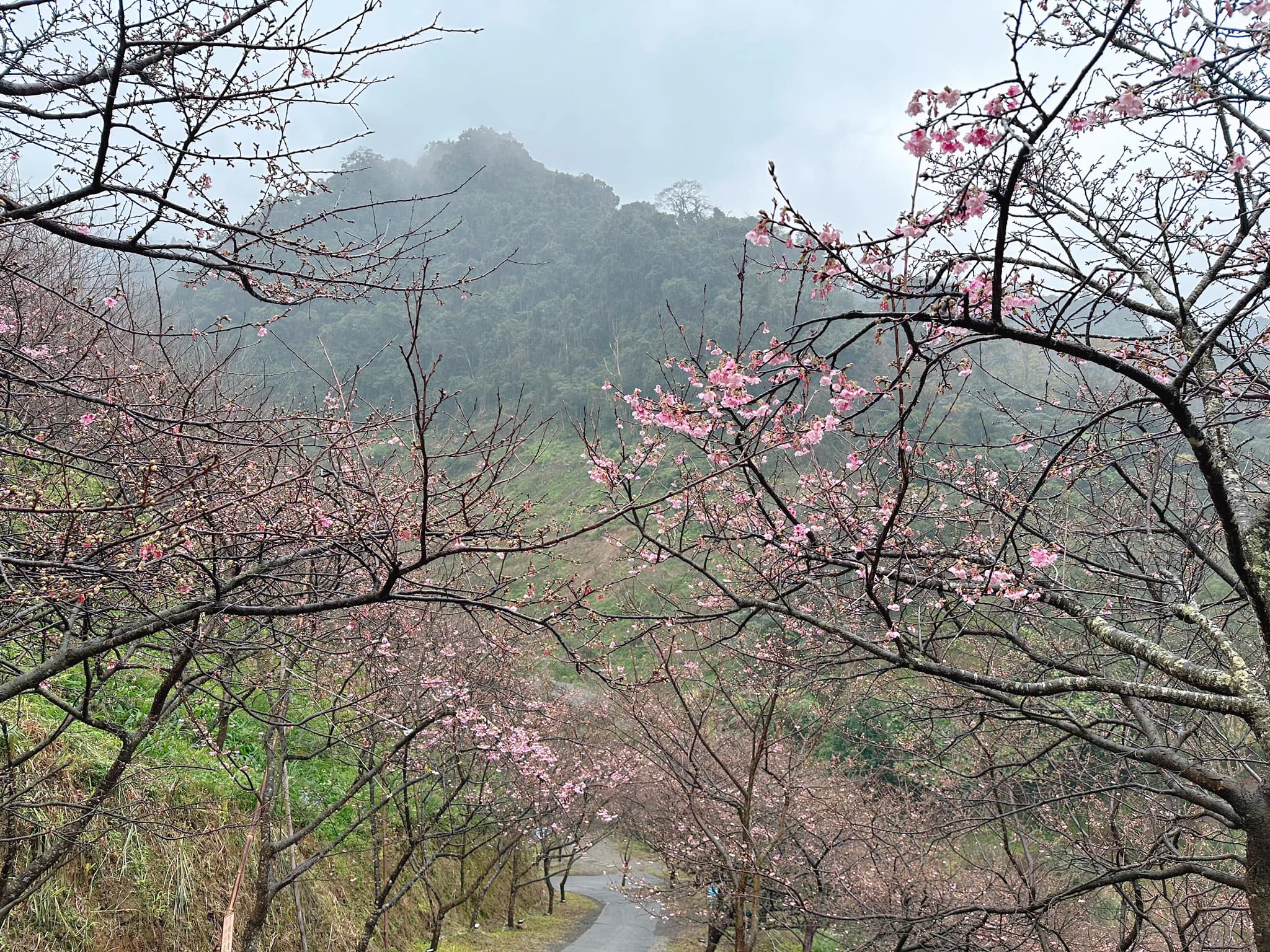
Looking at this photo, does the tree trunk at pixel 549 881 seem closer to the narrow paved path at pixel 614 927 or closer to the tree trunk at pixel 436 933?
the narrow paved path at pixel 614 927

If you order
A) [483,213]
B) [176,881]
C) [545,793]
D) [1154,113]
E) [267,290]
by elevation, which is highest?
[483,213]

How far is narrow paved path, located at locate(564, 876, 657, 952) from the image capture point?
14.9 meters

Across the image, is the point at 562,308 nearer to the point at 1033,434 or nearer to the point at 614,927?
the point at 614,927

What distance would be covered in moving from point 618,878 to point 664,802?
40.0 feet

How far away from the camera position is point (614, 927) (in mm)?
17094

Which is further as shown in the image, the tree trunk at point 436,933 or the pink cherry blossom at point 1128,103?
the tree trunk at point 436,933

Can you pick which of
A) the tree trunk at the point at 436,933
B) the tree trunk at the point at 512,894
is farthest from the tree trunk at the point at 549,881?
the tree trunk at the point at 436,933

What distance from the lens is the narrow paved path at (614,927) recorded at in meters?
14.9

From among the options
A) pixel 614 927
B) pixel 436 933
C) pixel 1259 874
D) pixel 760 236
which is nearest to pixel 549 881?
pixel 614 927

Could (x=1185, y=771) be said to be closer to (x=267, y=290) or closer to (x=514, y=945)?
(x=267, y=290)

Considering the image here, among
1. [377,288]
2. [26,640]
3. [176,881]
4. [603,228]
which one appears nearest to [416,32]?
[377,288]

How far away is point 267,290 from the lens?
2.74 m

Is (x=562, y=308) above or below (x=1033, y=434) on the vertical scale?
above

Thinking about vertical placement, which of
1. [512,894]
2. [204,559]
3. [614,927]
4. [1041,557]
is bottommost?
[614,927]
